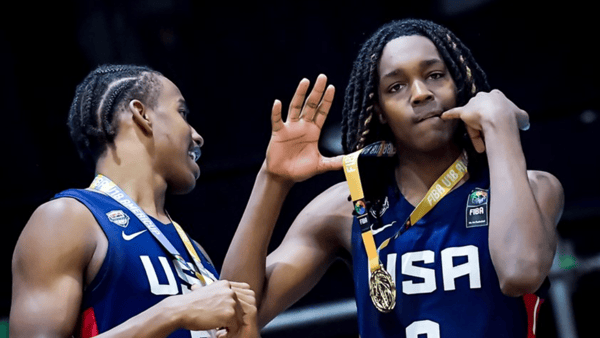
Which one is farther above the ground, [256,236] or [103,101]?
[103,101]

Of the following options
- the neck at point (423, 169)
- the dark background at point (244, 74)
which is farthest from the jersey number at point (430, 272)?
the dark background at point (244, 74)

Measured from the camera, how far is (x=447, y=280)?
2121 mm

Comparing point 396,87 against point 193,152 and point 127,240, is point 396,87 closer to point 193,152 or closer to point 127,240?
point 193,152

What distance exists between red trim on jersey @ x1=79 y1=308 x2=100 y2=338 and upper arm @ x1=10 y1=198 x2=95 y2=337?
0.07 meters

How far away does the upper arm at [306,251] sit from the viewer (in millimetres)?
2361

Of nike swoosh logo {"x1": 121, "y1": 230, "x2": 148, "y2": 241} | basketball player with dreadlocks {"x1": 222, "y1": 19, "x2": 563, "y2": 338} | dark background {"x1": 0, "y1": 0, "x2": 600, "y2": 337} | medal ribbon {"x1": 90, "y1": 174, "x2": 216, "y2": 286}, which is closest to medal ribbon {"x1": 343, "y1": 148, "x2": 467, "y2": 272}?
basketball player with dreadlocks {"x1": 222, "y1": 19, "x2": 563, "y2": 338}

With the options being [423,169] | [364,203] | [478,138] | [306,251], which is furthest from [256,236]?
[478,138]

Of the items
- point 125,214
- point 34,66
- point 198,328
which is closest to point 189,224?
point 34,66

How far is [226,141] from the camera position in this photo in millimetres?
4016

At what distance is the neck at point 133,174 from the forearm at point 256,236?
38cm

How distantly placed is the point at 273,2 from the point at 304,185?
0.92 metres

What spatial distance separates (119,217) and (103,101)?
1.51 ft

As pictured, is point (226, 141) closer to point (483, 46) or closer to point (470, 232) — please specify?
point (483, 46)

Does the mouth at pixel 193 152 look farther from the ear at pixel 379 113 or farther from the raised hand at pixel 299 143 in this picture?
the ear at pixel 379 113
